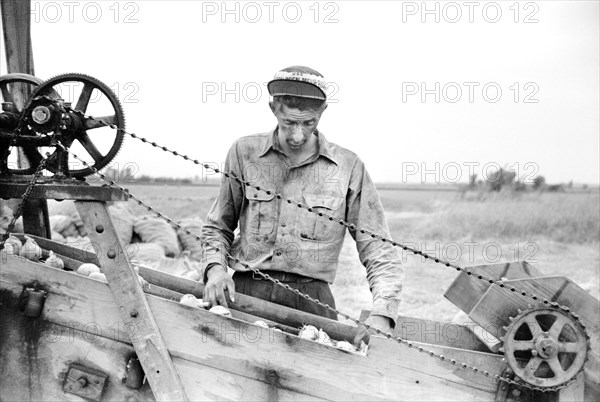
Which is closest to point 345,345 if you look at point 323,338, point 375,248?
point 323,338

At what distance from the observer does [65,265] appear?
159 inches

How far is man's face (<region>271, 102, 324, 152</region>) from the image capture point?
3.80 meters

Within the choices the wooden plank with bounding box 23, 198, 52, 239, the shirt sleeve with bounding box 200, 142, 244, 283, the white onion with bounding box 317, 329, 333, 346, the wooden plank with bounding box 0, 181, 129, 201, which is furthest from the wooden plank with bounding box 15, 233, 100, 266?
the white onion with bounding box 317, 329, 333, 346

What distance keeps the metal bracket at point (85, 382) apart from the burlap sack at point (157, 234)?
6.69 metres

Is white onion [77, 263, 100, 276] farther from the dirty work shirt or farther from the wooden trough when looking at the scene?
the dirty work shirt

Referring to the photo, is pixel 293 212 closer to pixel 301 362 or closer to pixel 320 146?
pixel 320 146

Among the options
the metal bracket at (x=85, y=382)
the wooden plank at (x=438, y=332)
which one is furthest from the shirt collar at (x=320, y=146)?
the metal bracket at (x=85, y=382)

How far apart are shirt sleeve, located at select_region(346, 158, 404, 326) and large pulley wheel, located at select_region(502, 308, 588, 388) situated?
0.64 meters

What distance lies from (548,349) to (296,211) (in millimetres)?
1554

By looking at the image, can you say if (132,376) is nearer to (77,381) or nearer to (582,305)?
(77,381)

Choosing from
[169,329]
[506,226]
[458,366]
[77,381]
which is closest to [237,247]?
[169,329]

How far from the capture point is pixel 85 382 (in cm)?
326

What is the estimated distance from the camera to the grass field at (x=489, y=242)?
38.3 ft

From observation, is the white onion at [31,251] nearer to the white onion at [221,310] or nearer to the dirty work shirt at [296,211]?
the dirty work shirt at [296,211]
